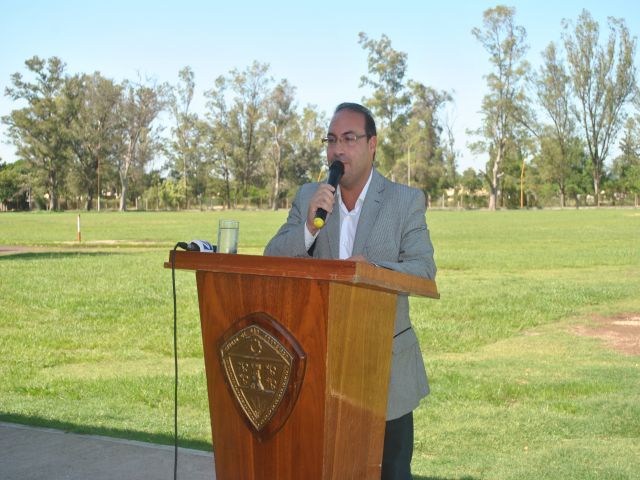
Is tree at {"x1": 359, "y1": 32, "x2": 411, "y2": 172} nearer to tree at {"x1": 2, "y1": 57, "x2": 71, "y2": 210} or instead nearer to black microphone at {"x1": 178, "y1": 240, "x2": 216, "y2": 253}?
tree at {"x1": 2, "y1": 57, "x2": 71, "y2": 210}

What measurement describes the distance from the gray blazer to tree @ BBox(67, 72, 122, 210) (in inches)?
4099

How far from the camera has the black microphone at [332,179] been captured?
287 centimetres

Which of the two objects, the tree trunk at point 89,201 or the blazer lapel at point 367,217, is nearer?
the blazer lapel at point 367,217

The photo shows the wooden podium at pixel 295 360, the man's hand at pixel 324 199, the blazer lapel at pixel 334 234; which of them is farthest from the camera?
the blazer lapel at pixel 334 234

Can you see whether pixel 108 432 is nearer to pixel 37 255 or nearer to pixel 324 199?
pixel 324 199

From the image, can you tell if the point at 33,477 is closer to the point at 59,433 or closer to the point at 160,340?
the point at 59,433

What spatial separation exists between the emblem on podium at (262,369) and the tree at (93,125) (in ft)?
343

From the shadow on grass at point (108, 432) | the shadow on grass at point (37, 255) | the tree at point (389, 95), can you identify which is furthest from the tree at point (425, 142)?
the shadow on grass at point (108, 432)

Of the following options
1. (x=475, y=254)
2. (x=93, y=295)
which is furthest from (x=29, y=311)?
(x=475, y=254)

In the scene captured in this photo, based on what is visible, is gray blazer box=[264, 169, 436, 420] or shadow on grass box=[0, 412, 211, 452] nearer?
gray blazer box=[264, 169, 436, 420]

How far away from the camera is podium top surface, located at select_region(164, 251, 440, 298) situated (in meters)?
2.47

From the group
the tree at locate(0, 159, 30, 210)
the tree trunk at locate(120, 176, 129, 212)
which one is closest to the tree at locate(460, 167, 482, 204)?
the tree trunk at locate(120, 176, 129, 212)

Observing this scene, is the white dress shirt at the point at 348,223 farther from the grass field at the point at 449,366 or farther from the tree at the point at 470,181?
the tree at the point at 470,181

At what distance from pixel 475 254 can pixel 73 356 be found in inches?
737
